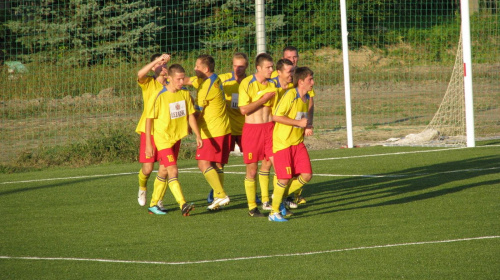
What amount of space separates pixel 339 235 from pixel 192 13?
1337cm

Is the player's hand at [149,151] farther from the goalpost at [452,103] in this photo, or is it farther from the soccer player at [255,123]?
the goalpost at [452,103]

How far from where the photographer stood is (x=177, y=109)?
8.50 m

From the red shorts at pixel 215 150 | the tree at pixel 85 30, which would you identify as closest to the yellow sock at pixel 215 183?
the red shorts at pixel 215 150

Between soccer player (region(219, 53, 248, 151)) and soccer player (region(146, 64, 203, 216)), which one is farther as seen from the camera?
soccer player (region(219, 53, 248, 151))

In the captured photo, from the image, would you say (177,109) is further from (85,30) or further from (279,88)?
(85,30)

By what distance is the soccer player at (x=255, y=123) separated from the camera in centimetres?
842

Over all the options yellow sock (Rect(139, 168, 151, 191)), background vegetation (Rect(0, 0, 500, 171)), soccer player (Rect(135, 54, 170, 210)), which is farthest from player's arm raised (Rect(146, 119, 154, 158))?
background vegetation (Rect(0, 0, 500, 171))

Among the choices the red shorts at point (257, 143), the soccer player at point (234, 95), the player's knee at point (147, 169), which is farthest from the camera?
the soccer player at point (234, 95)

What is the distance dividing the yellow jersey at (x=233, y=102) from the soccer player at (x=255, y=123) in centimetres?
80

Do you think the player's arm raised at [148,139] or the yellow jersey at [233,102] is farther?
the yellow jersey at [233,102]

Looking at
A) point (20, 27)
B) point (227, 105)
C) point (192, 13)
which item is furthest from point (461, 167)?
point (20, 27)

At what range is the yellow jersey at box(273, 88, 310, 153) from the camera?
311 inches

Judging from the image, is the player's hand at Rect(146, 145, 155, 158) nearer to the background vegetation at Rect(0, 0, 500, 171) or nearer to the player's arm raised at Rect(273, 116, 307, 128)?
the player's arm raised at Rect(273, 116, 307, 128)

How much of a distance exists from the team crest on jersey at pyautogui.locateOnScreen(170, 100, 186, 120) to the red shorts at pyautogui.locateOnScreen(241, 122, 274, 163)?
858 mm
